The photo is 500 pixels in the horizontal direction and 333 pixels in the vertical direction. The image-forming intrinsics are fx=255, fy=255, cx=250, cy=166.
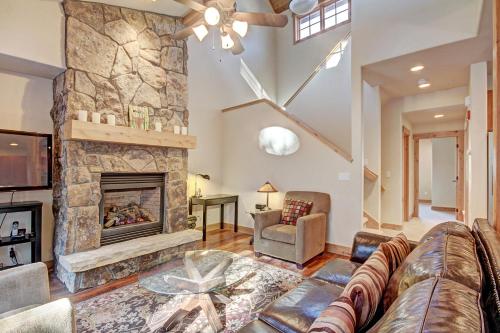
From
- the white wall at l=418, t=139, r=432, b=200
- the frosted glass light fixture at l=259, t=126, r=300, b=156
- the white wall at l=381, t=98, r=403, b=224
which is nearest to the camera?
the frosted glass light fixture at l=259, t=126, r=300, b=156

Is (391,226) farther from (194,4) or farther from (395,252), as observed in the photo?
(194,4)

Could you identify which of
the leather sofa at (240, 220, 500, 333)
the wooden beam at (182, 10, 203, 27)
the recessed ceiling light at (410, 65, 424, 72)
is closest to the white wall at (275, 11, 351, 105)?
the recessed ceiling light at (410, 65, 424, 72)

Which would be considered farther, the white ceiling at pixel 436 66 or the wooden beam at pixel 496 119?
the white ceiling at pixel 436 66

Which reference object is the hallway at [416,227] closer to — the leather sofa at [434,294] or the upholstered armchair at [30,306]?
the leather sofa at [434,294]

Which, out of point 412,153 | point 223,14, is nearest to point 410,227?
point 412,153

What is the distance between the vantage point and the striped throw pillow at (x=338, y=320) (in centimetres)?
79

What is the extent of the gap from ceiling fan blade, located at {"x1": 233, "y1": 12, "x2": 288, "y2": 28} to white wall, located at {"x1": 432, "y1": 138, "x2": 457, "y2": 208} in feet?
24.6

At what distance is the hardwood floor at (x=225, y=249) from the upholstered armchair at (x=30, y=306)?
3.23 ft

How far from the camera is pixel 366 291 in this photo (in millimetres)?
1035

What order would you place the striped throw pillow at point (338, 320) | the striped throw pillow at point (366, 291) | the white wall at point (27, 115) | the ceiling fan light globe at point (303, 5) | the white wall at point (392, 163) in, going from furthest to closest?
the white wall at point (392, 163) < the ceiling fan light globe at point (303, 5) < the white wall at point (27, 115) < the striped throw pillow at point (366, 291) < the striped throw pillow at point (338, 320)

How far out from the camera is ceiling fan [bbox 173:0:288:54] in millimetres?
2447

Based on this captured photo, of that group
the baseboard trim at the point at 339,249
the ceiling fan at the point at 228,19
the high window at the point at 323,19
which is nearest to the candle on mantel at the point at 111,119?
the ceiling fan at the point at 228,19

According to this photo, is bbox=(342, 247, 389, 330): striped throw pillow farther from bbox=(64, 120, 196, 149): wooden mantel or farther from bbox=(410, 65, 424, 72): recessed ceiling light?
bbox=(410, 65, 424, 72): recessed ceiling light

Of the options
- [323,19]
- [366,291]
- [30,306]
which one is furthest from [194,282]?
[323,19]
